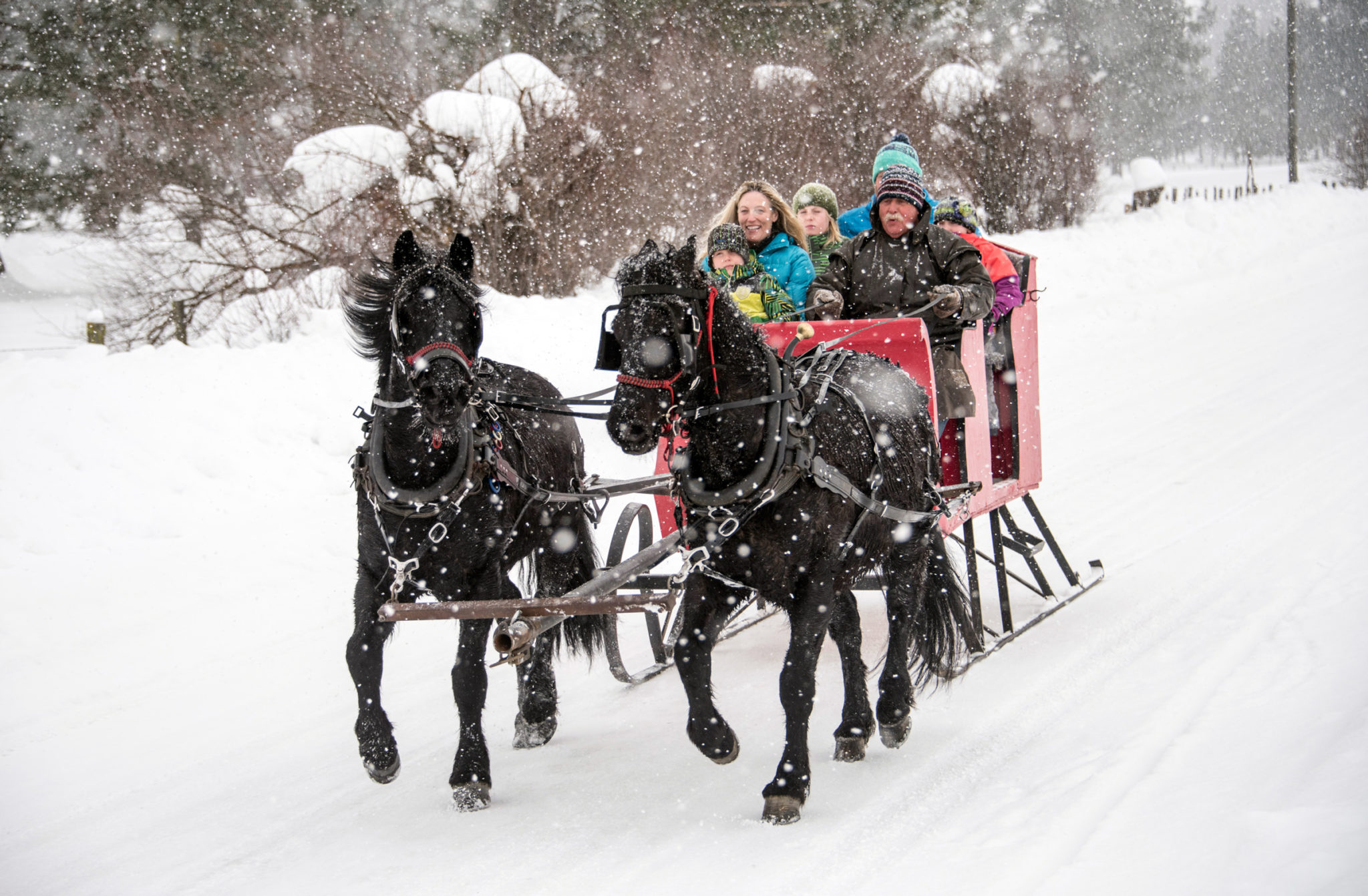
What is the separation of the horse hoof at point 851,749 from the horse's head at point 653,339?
161cm

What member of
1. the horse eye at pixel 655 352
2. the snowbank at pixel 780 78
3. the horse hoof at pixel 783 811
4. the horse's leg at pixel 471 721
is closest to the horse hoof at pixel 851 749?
the horse hoof at pixel 783 811

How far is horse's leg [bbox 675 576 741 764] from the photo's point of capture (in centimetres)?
346

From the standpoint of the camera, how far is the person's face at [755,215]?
5.25 m

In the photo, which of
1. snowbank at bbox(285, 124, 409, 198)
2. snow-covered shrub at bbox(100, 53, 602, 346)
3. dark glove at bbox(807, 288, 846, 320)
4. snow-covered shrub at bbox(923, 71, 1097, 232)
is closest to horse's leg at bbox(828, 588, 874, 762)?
dark glove at bbox(807, 288, 846, 320)

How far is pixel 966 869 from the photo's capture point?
3010 millimetres

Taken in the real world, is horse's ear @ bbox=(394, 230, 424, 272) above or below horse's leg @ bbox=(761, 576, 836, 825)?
above

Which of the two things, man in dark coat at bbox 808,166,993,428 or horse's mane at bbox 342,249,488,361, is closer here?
horse's mane at bbox 342,249,488,361

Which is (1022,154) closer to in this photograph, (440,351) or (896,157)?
(896,157)

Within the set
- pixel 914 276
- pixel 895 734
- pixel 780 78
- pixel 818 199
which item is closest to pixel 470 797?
pixel 895 734

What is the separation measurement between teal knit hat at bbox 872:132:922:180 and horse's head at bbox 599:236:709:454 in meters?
2.08

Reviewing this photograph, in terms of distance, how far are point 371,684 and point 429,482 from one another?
754 millimetres

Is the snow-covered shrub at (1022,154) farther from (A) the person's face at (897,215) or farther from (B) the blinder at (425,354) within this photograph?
(B) the blinder at (425,354)

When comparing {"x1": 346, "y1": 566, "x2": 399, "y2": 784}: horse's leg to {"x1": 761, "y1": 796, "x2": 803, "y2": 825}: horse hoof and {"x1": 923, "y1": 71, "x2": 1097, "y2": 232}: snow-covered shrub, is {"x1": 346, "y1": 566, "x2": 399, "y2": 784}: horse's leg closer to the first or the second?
{"x1": 761, "y1": 796, "x2": 803, "y2": 825}: horse hoof

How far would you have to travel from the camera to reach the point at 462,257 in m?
3.72
